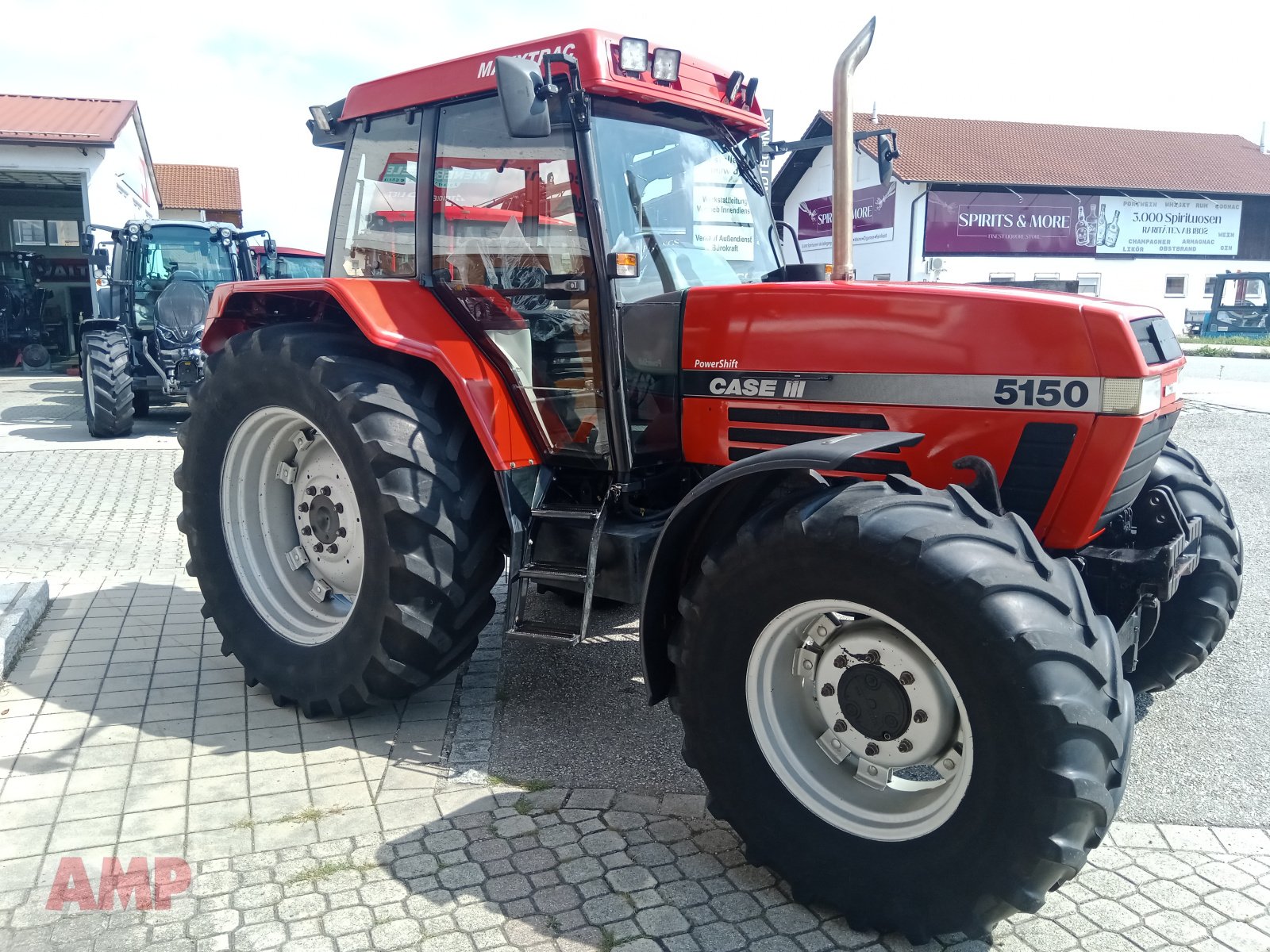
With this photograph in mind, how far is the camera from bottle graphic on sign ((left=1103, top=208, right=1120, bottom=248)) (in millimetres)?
30484

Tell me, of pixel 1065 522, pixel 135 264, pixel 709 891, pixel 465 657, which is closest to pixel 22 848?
pixel 465 657

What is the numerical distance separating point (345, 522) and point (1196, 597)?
3252mm

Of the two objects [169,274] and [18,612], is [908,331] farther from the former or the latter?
[169,274]

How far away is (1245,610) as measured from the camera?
5.07 meters

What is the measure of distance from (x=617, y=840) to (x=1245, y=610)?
3.86m

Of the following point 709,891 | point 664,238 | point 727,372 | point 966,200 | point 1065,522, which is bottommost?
point 709,891

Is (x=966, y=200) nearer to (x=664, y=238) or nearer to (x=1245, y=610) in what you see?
(x=1245, y=610)

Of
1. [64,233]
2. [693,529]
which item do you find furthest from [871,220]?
[693,529]

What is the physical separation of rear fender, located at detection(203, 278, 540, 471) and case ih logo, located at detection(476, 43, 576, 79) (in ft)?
2.77

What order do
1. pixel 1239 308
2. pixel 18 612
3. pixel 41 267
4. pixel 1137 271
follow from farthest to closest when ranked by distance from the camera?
pixel 1137 271 → pixel 1239 308 → pixel 41 267 → pixel 18 612

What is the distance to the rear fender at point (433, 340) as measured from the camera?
3578mm

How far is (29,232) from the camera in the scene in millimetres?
28109

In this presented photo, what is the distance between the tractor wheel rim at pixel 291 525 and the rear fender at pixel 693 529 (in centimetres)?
149

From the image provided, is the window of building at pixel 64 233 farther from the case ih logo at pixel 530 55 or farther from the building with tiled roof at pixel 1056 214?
the case ih logo at pixel 530 55
